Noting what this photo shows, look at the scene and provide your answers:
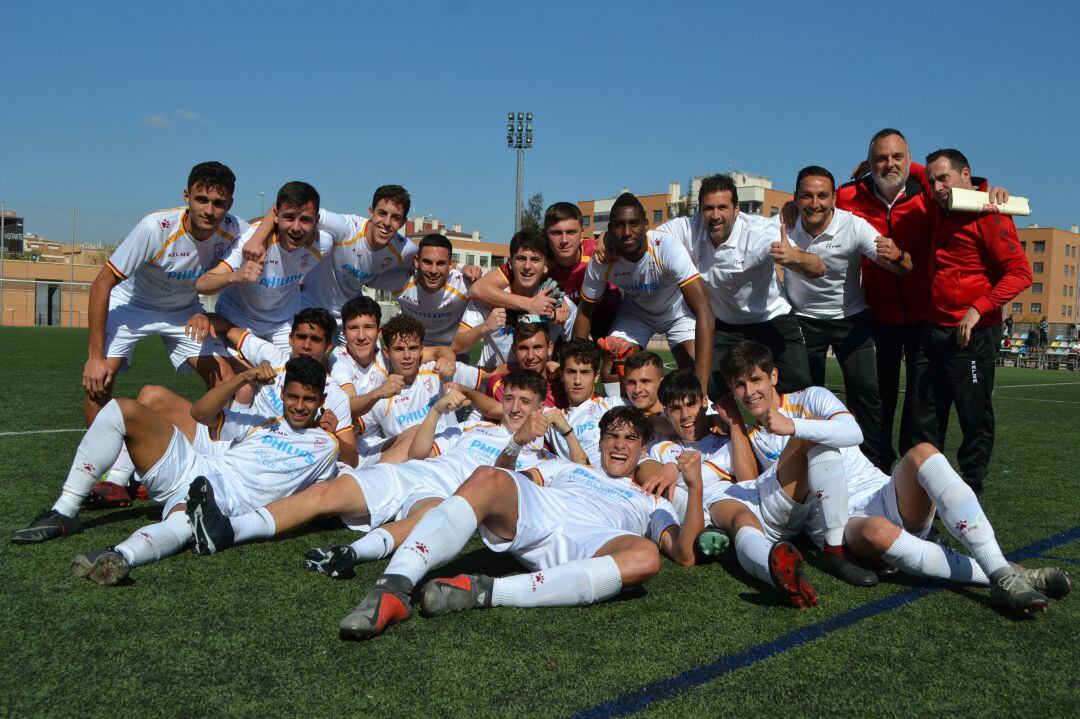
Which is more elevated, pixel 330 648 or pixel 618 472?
pixel 618 472

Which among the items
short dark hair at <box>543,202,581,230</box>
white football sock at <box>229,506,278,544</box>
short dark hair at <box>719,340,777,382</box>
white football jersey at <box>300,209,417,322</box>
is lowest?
white football sock at <box>229,506,278,544</box>

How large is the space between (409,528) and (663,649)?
5.09 ft

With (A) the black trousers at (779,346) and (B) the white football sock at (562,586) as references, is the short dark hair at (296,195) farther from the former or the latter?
(B) the white football sock at (562,586)

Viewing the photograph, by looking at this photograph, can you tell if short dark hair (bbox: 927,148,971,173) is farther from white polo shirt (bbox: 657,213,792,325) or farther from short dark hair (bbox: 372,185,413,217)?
short dark hair (bbox: 372,185,413,217)

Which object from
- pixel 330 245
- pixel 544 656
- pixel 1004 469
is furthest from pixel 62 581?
pixel 1004 469

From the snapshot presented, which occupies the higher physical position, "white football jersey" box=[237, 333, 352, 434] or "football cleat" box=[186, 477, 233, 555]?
"white football jersey" box=[237, 333, 352, 434]

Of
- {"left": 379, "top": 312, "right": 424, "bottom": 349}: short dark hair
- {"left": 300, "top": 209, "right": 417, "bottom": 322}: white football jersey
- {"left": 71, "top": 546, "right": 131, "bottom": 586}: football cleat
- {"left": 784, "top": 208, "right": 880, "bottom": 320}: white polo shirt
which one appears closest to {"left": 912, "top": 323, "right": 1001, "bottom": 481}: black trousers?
{"left": 784, "top": 208, "right": 880, "bottom": 320}: white polo shirt

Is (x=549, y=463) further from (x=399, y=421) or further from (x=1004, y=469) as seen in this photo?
(x=1004, y=469)

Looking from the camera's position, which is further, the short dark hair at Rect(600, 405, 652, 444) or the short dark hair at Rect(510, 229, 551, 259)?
the short dark hair at Rect(510, 229, 551, 259)

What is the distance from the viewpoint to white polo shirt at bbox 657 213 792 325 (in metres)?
5.88

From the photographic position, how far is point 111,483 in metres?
4.89

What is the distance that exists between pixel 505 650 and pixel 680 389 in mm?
2214

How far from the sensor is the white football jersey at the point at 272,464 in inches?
168

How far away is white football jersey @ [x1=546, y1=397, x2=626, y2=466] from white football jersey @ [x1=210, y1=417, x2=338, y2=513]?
52.1 inches
